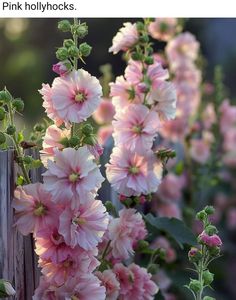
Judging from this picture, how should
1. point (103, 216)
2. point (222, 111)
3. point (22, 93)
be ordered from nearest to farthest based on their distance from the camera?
point (103, 216)
point (222, 111)
point (22, 93)

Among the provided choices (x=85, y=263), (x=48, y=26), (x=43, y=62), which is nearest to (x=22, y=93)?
(x=43, y=62)

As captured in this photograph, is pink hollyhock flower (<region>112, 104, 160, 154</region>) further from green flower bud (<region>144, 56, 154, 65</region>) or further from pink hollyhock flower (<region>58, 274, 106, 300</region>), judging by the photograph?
pink hollyhock flower (<region>58, 274, 106, 300</region>)

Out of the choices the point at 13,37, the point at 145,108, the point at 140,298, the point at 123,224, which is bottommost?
the point at 140,298

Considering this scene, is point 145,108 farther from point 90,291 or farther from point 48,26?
point 48,26

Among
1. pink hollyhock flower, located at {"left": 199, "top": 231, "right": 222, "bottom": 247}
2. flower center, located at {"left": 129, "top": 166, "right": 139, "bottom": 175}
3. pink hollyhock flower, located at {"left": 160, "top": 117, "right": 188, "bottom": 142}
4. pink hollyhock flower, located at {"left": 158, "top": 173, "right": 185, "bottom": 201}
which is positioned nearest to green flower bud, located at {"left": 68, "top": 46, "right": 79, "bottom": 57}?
flower center, located at {"left": 129, "top": 166, "right": 139, "bottom": 175}

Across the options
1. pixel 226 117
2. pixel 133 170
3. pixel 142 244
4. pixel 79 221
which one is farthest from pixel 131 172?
pixel 226 117
